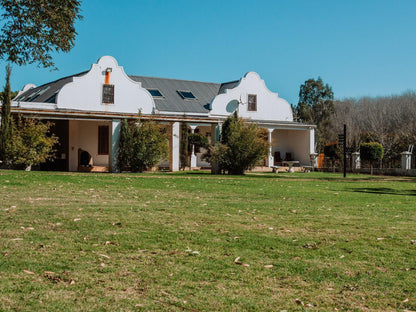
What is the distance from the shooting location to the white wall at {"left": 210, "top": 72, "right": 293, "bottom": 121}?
99.0 ft

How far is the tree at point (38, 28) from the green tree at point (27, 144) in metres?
9.79

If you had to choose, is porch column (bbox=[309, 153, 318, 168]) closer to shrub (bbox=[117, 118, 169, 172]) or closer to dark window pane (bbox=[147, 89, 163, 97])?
dark window pane (bbox=[147, 89, 163, 97])

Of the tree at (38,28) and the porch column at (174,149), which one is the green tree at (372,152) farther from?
the tree at (38,28)

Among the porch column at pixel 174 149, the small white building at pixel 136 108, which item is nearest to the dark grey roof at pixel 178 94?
the small white building at pixel 136 108

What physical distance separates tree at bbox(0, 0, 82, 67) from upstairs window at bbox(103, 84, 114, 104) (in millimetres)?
13542

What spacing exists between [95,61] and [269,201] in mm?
17543

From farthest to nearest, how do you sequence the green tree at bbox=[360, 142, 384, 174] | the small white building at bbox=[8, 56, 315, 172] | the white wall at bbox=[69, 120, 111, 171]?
the green tree at bbox=[360, 142, 384, 174], the white wall at bbox=[69, 120, 111, 171], the small white building at bbox=[8, 56, 315, 172]

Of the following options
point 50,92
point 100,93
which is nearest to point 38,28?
point 100,93

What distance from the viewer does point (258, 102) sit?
103 ft

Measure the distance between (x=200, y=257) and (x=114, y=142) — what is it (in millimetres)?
19093

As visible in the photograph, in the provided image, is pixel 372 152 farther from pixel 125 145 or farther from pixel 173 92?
pixel 125 145

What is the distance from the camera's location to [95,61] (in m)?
25.2

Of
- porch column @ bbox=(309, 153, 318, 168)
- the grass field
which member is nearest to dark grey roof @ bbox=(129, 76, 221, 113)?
porch column @ bbox=(309, 153, 318, 168)

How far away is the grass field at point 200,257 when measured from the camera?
156 inches
